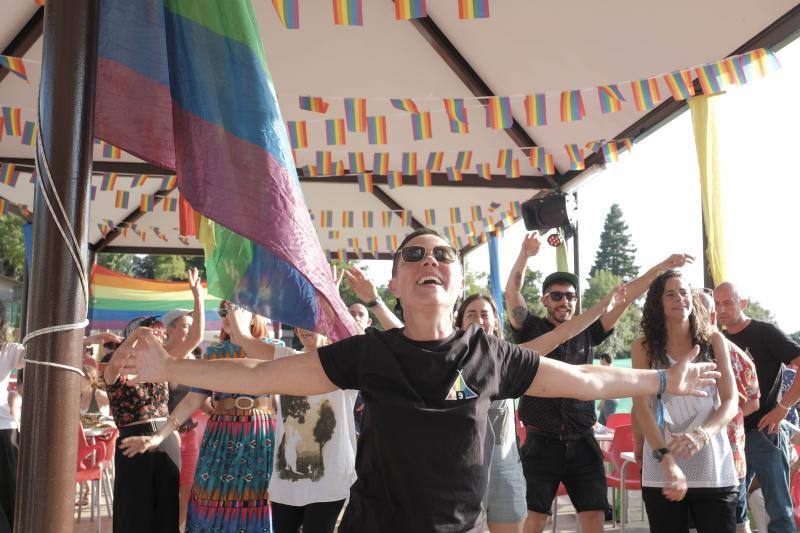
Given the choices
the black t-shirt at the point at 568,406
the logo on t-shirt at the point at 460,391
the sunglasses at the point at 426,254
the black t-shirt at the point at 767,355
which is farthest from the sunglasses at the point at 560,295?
the logo on t-shirt at the point at 460,391

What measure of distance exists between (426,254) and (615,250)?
91965 mm

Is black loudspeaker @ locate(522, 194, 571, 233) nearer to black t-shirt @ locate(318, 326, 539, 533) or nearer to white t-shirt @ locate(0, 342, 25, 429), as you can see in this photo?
white t-shirt @ locate(0, 342, 25, 429)

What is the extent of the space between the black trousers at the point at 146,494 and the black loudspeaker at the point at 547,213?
5.31 meters

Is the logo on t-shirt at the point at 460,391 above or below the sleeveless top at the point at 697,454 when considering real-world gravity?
above

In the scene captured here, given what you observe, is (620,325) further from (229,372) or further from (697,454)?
(229,372)

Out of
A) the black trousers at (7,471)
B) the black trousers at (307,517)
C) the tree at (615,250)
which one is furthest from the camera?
the tree at (615,250)

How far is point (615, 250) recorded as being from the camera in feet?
296

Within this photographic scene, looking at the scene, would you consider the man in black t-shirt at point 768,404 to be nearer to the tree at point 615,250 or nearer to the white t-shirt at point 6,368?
the white t-shirt at point 6,368

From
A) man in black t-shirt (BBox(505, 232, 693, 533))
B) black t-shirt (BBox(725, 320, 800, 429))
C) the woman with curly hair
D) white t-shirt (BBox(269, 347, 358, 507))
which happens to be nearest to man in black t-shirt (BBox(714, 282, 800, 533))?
black t-shirt (BBox(725, 320, 800, 429))

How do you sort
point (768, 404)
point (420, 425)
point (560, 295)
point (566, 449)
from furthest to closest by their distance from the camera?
point (768, 404) → point (560, 295) → point (566, 449) → point (420, 425)

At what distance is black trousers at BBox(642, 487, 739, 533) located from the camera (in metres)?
3.26

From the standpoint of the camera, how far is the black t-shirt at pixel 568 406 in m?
4.13

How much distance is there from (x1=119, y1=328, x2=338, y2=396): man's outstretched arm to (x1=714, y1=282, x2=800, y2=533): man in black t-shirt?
3540 millimetres

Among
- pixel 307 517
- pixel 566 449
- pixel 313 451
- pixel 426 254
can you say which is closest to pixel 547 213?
pixel 566 449
